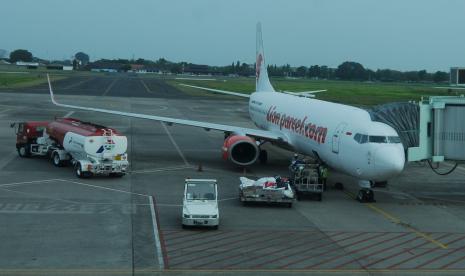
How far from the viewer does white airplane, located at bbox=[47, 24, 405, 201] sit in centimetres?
2895

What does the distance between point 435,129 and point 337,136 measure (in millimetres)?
4838

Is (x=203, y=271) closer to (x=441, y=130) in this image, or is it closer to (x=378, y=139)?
(x=378, y=139)

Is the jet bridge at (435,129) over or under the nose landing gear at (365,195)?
over

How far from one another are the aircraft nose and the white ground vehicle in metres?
7.68

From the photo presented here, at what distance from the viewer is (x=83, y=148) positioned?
35094mm

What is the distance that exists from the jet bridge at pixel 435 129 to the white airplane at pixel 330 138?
74.4 inches

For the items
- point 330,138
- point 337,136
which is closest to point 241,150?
point 330,138

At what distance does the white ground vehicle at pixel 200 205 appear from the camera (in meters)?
24.1

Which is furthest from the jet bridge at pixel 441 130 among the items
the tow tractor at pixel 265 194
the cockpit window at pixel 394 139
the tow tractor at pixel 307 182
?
the tow tractor at pixel 265 194

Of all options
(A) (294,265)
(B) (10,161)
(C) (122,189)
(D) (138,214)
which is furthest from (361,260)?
(B) (10,161)

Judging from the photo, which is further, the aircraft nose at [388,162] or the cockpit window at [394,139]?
the cockpit window at [394,139]

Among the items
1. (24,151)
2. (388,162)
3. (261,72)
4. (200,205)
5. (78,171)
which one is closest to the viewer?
(200,205)

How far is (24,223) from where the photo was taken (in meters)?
24.3

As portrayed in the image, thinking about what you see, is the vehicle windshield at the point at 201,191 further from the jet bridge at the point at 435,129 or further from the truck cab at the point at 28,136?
the truck cab at the point at 28,136
